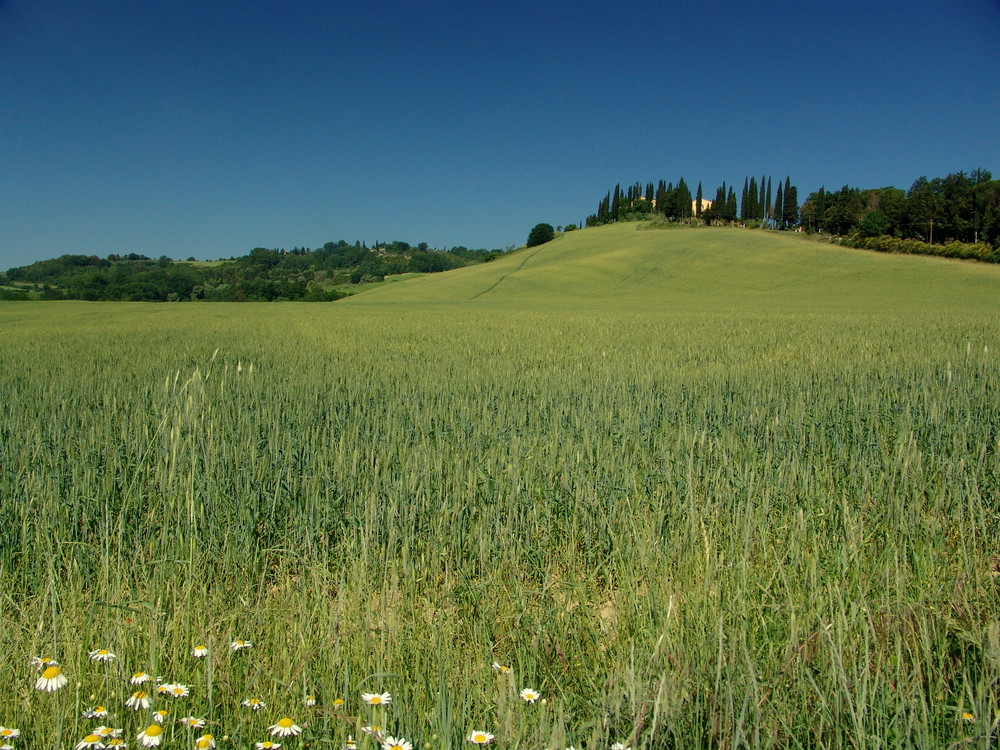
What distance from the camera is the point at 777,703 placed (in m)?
1.83

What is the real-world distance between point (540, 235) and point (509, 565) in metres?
105

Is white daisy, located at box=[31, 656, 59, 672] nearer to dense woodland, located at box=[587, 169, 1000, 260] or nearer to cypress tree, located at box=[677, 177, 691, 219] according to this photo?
dense woodland, located at box=[587, 169, 1000, 260]

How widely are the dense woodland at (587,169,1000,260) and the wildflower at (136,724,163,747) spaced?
61.3m

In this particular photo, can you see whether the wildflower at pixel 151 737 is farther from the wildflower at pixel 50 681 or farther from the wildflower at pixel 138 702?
the wildflower at pixel 50 681

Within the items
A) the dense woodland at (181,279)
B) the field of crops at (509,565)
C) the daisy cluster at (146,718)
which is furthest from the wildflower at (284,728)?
the dense woodland at (181,279)

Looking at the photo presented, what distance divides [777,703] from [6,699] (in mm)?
2370

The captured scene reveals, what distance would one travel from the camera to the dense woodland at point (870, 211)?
188 ft

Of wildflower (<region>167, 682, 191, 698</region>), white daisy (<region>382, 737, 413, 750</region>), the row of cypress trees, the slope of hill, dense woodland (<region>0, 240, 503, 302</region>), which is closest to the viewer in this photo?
white daisy (<region>382, 737, 413, 750</region>)

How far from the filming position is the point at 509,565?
3.00 m

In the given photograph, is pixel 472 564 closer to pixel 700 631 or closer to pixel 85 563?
pixel 700 631

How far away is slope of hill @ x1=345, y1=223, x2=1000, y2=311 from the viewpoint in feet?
124

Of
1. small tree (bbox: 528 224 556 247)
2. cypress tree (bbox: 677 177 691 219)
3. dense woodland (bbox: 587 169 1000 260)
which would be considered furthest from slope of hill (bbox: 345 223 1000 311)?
small tree (bbox: 528 224 556 247)

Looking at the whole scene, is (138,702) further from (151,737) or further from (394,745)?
(394,745)

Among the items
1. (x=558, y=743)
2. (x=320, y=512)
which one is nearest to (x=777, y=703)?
(x=558, y=743)
